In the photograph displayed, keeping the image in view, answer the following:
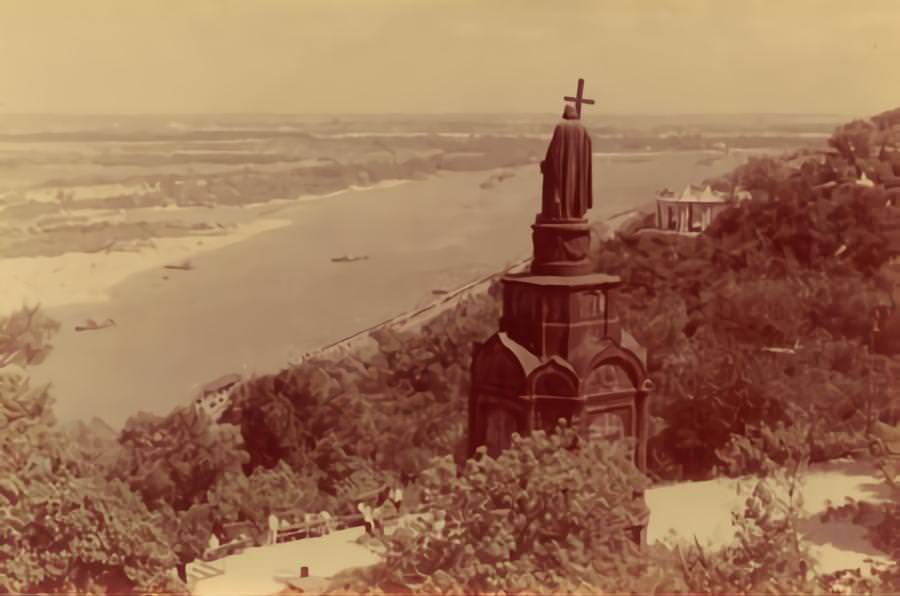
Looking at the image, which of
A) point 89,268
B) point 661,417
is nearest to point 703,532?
point 661,417

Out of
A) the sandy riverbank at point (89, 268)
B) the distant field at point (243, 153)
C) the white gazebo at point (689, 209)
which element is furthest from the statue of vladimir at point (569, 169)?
the sandy riverbank at point (89, 268)

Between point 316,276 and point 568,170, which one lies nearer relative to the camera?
point 568,170

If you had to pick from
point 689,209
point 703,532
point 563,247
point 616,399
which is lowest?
point 703,532

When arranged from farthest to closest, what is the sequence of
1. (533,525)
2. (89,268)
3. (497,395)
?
(89,268) < (497,395) < (533,525)

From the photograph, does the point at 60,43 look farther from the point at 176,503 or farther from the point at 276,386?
the point at 176,503

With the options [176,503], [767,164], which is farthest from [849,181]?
[176,503]

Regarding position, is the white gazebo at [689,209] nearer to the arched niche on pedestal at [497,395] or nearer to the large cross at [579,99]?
the large cross at [579,99]

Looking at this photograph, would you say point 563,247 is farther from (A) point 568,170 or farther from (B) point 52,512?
(B) point 52,512
